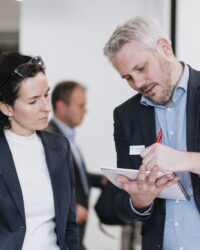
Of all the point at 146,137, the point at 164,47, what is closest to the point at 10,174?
the point at 146,137

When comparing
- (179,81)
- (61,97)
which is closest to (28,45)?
(61,97)

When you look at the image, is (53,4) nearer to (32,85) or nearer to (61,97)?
(61,97)

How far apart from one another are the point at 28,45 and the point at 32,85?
2.71 meters

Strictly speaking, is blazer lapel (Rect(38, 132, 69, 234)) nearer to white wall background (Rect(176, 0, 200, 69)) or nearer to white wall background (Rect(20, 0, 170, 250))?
white wall background (Rect(176, 0, 200, 69))

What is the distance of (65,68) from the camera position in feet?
15.6

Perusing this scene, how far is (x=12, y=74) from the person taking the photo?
2076 millimetres

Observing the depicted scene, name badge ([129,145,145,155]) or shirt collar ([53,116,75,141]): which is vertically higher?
name badge ([129,145,145,155])

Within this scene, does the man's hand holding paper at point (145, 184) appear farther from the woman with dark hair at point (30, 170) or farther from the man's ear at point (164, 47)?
the man's ear at point (164, 47)

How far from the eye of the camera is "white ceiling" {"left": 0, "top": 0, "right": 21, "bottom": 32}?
5.27m

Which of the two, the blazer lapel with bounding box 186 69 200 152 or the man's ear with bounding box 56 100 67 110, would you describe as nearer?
the blazer lapel with bounding box 186 69 200 152

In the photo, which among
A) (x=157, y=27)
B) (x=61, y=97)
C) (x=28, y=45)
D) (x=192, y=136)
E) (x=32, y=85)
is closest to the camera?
(x=192, y=136)

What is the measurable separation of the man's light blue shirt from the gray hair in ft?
0.56

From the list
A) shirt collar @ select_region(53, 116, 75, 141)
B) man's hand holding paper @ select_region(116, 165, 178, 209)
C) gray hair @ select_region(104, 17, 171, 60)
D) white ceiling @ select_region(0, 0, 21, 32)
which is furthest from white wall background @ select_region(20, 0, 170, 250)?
man's hand holding paper @ select_region(116, 165, 178, 209)

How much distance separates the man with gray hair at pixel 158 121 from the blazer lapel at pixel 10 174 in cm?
37
